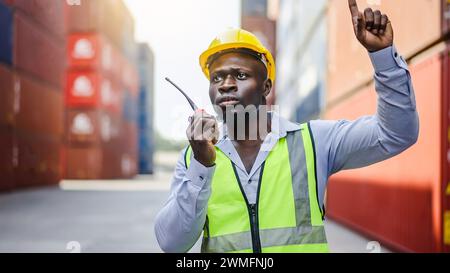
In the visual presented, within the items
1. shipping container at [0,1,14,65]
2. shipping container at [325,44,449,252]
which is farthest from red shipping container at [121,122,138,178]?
shipping container at [325,44,449,252]

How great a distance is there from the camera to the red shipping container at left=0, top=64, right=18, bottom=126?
24.0 metres

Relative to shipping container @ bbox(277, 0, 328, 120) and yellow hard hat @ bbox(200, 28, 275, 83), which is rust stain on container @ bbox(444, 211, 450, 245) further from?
shipping container @ bbox(277, 0, 328, 120)

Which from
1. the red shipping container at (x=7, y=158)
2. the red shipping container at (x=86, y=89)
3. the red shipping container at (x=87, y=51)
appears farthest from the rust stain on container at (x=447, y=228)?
the red shipping container at (x=86, y=89)

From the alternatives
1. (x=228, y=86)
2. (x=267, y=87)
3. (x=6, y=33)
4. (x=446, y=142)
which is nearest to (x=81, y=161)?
(x=6, y=33)

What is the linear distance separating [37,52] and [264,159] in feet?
101

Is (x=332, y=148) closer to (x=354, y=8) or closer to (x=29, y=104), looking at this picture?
(x=354, y=8)

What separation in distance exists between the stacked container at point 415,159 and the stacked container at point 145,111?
53.7 metres

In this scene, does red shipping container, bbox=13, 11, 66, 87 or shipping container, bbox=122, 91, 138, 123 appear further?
shipping container, bbox=122, 91, 138, 123

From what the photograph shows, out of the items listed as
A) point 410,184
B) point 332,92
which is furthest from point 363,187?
point 332,92

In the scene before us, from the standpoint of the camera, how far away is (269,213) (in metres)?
2.19

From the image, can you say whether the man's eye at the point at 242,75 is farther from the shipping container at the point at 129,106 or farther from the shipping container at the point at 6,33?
the shipping container at the point at 129,106

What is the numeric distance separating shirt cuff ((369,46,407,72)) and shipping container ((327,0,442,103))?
2.31ft

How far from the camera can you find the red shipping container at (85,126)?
43000 mm
